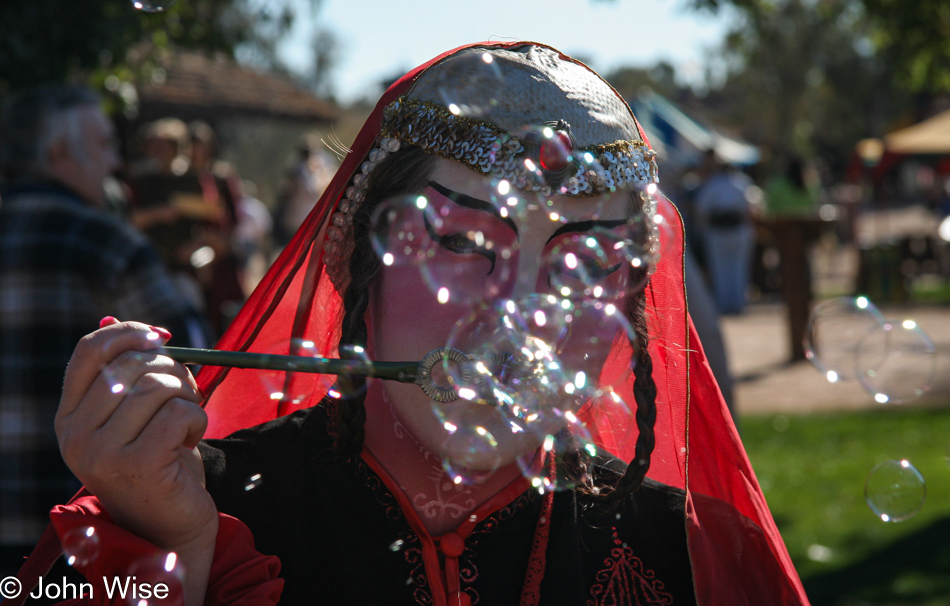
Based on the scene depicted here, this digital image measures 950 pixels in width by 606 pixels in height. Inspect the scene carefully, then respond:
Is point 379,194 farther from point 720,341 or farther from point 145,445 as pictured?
point 720,341

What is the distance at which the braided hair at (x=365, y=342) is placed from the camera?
1.59 m

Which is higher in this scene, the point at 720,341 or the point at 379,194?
the point at 379,194

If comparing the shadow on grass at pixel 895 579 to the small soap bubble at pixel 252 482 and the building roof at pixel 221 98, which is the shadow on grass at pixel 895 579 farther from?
the building roof at pixel 221 98

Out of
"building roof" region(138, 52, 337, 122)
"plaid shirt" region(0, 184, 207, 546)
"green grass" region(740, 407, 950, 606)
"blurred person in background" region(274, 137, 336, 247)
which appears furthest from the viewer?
"building roof" region(138, 52, 337, 122)

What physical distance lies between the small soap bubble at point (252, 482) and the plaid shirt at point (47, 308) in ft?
4.58

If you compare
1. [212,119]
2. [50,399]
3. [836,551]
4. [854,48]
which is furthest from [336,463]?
[854,48]

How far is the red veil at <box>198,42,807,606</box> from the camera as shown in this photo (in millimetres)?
1656

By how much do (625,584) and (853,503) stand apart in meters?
3.98

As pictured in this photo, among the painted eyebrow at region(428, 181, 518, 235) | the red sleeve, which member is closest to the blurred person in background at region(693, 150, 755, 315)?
the painted eyebrow at region(428, 181, 518, 235)

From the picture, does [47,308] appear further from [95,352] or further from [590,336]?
[590,336]

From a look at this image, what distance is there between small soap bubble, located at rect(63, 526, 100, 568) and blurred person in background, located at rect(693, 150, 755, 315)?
10997 millimetres

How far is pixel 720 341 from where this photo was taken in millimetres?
3117

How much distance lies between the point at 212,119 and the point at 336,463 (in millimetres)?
14175

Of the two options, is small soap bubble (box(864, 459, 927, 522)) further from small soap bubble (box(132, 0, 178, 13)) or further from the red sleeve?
small soap bubble (box(132, 0, 178, 13))
